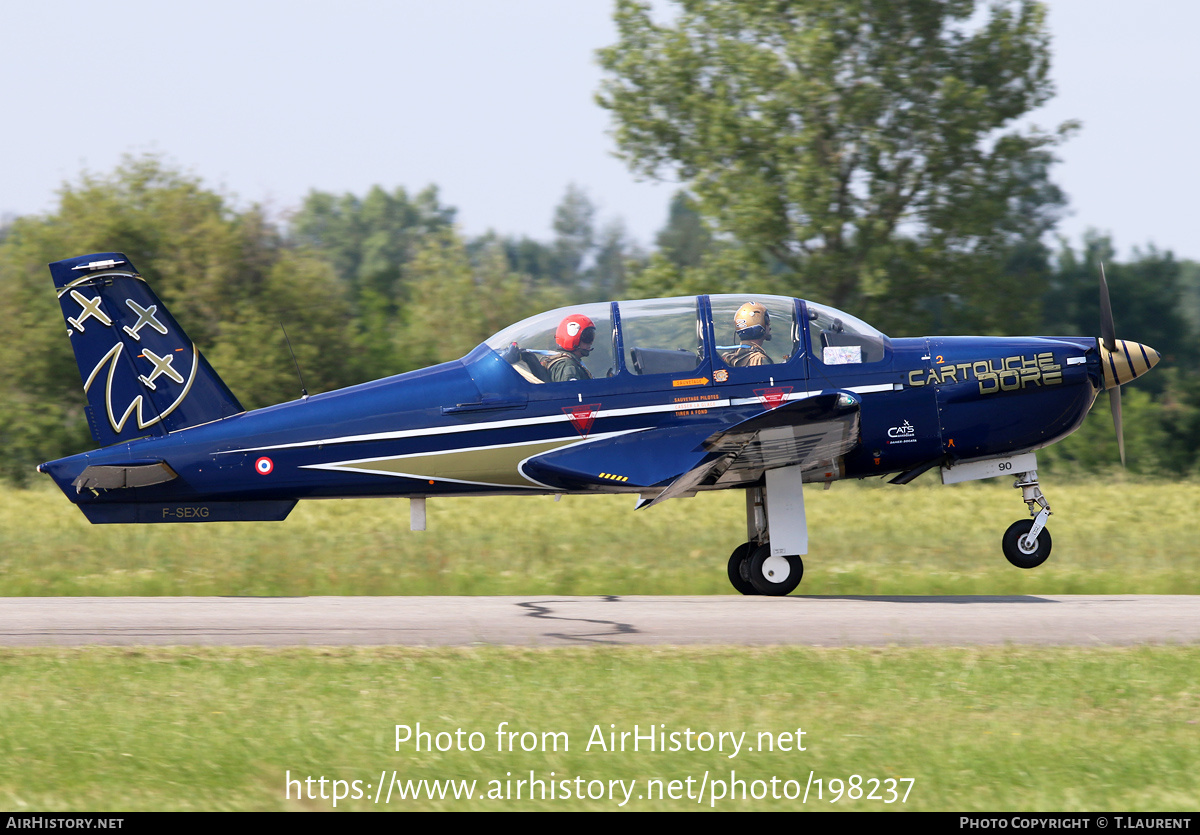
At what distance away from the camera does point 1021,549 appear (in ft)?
34.6

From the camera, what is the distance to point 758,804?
479 cm

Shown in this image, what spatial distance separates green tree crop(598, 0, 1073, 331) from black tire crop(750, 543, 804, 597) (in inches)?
601

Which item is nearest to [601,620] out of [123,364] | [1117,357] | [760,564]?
[760,564]

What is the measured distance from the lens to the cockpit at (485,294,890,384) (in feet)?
33.1

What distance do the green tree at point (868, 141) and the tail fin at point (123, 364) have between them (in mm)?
16838

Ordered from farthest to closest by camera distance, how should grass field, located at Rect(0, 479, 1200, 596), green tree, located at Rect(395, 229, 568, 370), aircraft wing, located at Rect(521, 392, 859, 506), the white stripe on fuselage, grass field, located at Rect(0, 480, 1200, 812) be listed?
green tree, located at Rect(395, 229, 568, 370) < grass field, located at Rect(0, 479, 1200, 596) < the white stripe on fuselage < aircraft wing, located at Rect(521, 392, 859, 506) < grass field, located at Rect(0, 480, 1200, 812)

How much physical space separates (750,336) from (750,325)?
0.10 m

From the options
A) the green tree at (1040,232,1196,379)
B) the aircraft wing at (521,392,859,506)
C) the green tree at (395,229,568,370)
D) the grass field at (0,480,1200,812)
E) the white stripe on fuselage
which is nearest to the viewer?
the grass field at (0,480,1200,812)

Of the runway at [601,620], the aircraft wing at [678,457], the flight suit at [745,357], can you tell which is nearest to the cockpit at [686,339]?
the flight suit at [745,357]

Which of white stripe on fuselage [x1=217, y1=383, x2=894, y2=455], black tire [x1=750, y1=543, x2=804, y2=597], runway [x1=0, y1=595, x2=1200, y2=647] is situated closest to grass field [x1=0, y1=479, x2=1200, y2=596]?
black tire [x1=750, y1=543, x2=804, y2=597]

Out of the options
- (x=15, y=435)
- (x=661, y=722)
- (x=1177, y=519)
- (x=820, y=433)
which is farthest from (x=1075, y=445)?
(x=661, y=722)

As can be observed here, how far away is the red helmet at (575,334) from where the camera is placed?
1010 centimetres

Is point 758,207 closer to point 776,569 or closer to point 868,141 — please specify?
point 868,141

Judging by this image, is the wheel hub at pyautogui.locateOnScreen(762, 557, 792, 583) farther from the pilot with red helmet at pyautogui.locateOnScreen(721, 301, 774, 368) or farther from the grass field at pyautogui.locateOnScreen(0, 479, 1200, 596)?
the pilot with red helmet at pyautogui.locateOnScreen(721, 301, 774, 368)
